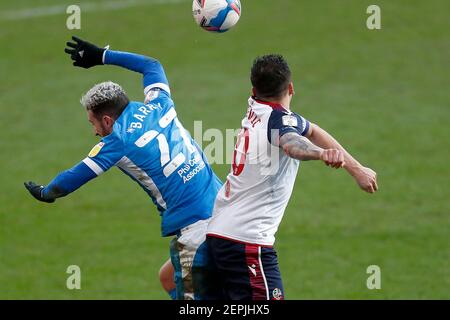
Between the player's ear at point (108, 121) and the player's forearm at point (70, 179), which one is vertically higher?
the player's ear at point (108, 121)

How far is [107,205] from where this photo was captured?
14719 mm

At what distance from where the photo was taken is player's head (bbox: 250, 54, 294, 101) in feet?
25.0

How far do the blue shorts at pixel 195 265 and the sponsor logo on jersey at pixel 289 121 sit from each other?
1319 millimetres

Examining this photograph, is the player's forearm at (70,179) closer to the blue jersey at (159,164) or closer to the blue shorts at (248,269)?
the blue jersey at (159,164)

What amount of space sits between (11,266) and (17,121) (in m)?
5.92

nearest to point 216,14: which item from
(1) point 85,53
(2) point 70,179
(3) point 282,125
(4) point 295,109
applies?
(1) point 85,53

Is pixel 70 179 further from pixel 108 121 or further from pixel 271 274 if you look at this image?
pixel 271 274

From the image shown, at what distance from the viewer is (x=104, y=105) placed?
27.0 feet

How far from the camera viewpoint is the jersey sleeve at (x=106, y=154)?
26.3 ft

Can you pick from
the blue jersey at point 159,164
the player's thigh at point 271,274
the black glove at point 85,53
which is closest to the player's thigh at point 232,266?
the player's thigh at point 271,274

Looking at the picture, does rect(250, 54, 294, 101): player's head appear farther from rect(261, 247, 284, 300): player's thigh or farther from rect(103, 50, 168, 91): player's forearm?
rect(103, 50, 168, 91): player's forearm

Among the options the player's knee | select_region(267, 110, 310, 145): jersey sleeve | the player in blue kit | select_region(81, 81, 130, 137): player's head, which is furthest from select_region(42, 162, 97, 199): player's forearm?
select_region(267, 110, 310, 145): jersey sleeve

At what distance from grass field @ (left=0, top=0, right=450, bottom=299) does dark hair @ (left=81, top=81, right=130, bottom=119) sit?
160 inches
